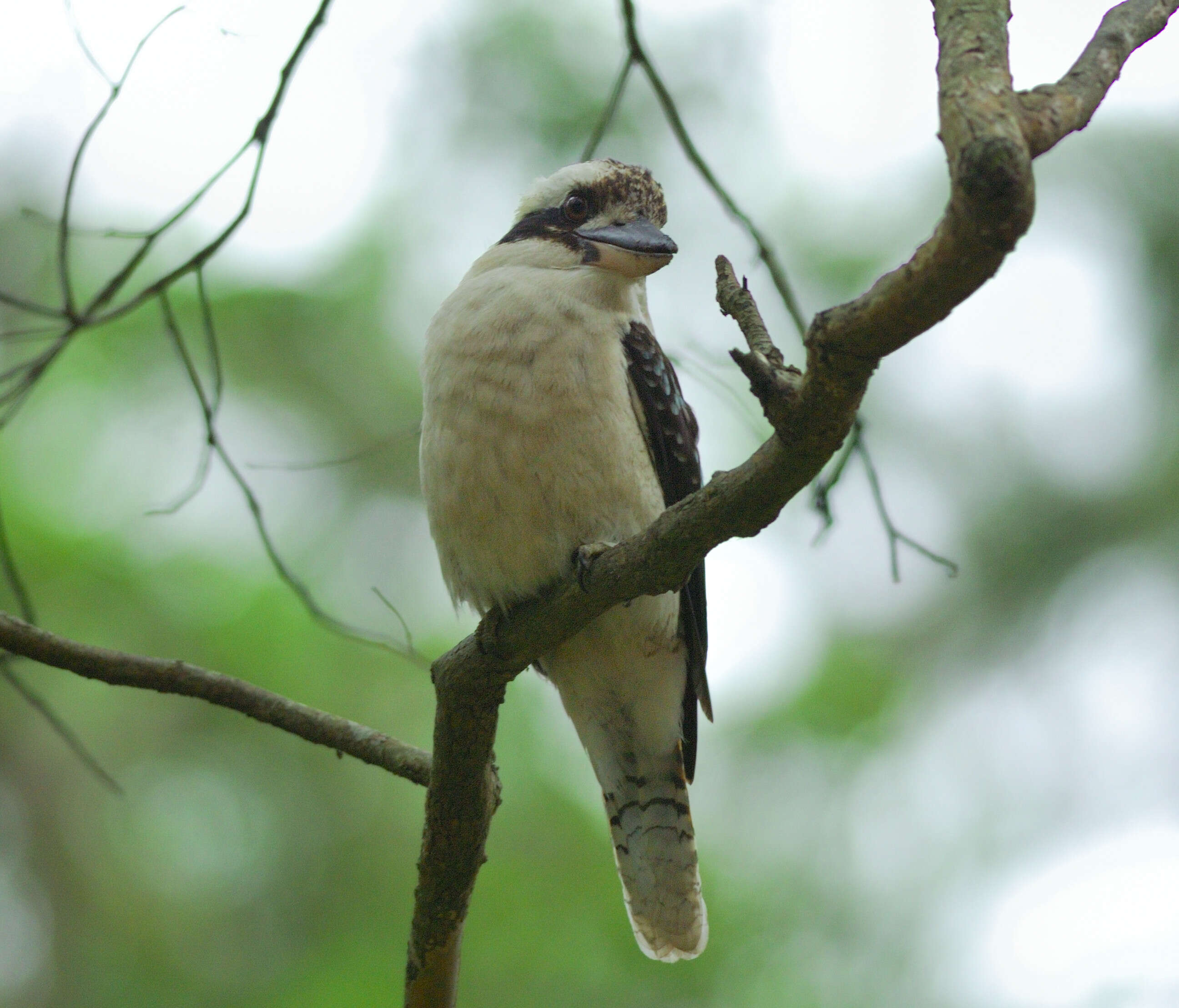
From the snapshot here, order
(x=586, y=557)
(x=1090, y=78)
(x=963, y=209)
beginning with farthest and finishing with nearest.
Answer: (x=586, y=557) → (x=1090, y=78) → (x=963, y=209)

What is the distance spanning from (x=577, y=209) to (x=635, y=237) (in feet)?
1.06

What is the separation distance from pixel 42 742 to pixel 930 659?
6.61m

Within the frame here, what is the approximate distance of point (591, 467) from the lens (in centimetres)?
290

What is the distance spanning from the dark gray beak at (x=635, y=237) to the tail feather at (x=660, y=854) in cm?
151

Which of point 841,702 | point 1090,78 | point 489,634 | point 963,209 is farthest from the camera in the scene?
point 841,702

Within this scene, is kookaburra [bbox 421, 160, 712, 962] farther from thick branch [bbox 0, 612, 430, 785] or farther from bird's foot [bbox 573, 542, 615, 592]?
thick branch [bbox 0, 612, 430, 785]

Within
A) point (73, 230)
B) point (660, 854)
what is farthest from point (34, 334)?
point (660, 854)

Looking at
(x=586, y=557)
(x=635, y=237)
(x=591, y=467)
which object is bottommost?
(x=586, y=557)

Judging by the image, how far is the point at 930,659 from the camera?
30.7ft

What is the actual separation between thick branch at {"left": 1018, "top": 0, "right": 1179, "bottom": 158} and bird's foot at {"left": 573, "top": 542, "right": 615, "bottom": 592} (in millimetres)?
1099

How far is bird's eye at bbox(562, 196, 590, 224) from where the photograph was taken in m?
3.47

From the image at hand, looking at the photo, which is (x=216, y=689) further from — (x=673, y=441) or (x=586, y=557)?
(x=673, y=441)

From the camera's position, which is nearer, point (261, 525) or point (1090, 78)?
point (1090, 78)

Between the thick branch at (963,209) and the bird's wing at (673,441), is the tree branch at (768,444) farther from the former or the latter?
the bird's wing at (673,441)
